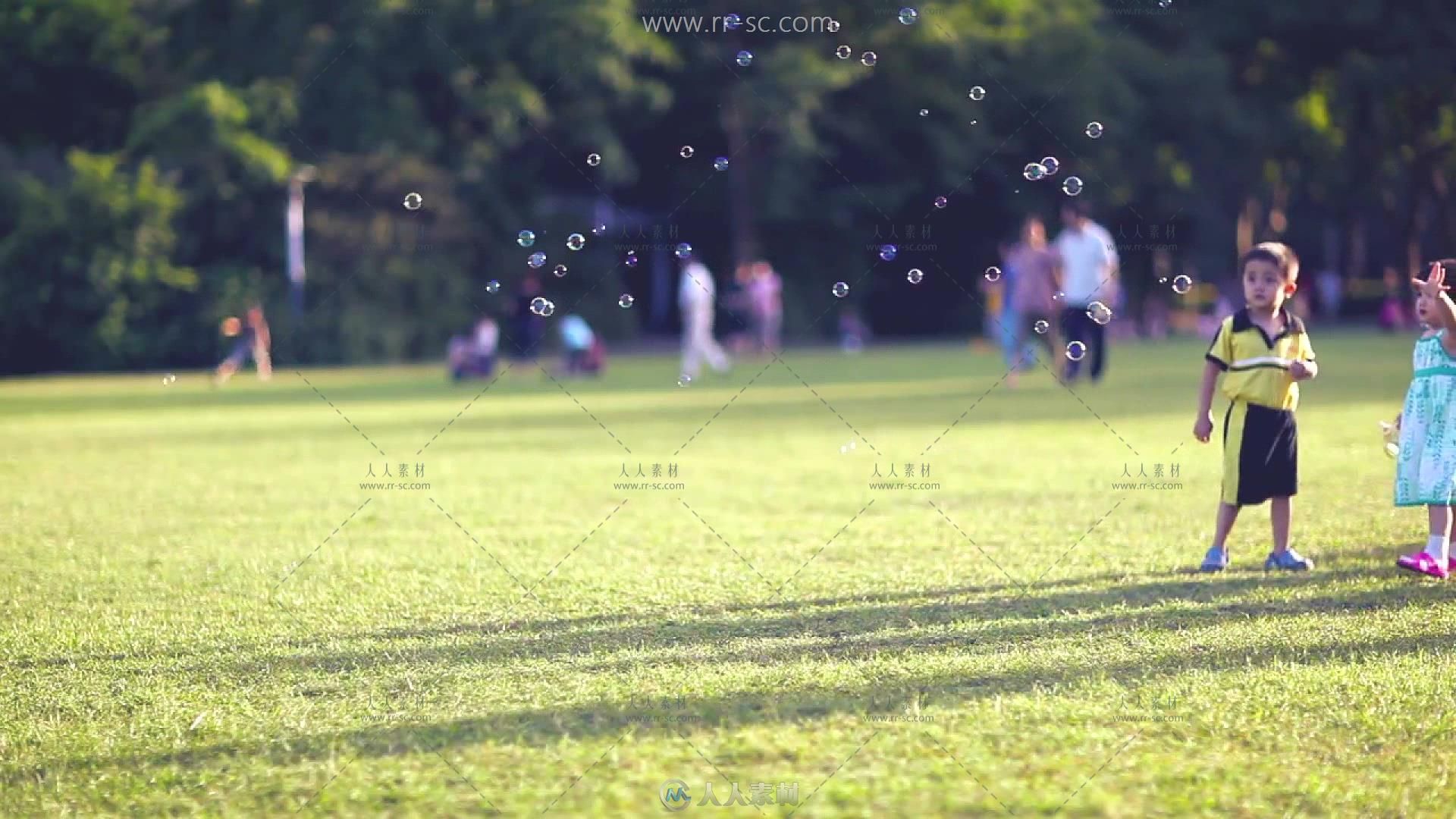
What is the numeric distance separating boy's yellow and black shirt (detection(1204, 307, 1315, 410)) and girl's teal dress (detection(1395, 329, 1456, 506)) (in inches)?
20.4

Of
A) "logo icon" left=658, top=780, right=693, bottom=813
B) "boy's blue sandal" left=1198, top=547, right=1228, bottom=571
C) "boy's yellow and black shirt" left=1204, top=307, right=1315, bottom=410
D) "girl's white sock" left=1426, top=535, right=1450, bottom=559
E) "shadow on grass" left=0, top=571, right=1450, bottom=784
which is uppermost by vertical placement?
"boy's yellow and black shirt" left=1204, top=307, right=1315, bottom=410

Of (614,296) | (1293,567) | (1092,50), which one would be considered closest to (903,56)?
(1092,50)

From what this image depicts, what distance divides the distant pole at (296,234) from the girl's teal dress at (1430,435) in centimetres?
3107

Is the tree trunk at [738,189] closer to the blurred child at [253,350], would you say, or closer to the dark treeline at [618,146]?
the dark treeline at [618,146]

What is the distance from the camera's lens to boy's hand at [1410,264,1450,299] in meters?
7.73

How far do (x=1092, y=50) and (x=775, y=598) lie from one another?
128ft

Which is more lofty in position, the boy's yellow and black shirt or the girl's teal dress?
the boy's yellow and black shirt

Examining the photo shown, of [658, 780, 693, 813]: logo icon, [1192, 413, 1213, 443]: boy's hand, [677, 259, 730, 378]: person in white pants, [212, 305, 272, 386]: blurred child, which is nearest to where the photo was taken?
[658, 780, 693, 813]: logo icon

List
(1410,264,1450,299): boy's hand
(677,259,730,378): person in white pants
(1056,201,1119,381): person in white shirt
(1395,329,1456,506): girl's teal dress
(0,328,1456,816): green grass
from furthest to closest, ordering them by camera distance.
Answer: (677,259,730,378): person in white pants
(1056,201,1119,381): person in white shirt
(1395,329,1456,506): girl's teal dress
(1410,264,1450,299): boy's hand
(0,328,1456,816): green grass

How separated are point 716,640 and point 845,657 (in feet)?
1.91

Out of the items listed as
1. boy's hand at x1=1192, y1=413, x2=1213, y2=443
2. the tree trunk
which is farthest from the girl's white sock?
the tree trunk

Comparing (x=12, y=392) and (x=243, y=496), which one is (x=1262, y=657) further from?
(x=12, y=392)

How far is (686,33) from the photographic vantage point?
4231 cm

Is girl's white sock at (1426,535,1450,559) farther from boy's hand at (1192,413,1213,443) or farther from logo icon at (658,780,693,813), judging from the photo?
logo icon at (658,780,693,813)
